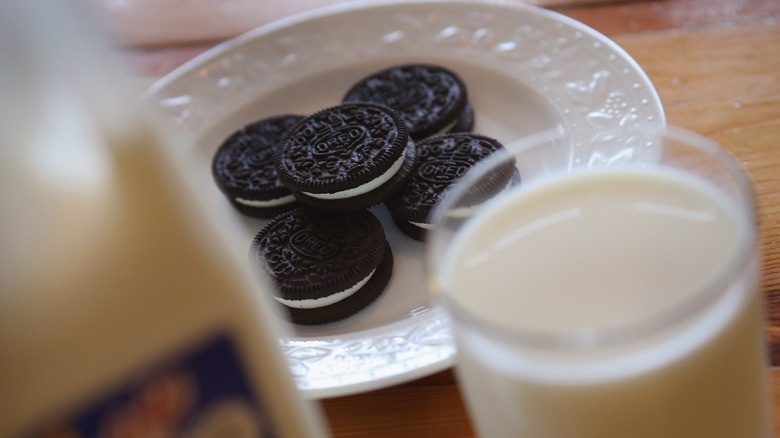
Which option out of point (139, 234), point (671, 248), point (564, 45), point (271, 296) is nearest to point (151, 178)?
point (139, 234)

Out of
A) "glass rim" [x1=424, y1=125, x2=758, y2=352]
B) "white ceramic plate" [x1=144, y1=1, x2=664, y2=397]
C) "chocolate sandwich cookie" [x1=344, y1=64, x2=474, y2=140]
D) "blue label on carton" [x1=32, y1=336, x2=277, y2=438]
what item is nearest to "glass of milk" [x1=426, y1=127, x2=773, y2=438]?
"glass rim" [x1=424, y1=125, x2=758, y2=352]

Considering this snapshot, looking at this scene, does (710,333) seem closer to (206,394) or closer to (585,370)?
(585,370)

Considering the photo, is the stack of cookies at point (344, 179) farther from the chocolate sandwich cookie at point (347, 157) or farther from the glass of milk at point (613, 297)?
the glass of milk at point (613, 297)

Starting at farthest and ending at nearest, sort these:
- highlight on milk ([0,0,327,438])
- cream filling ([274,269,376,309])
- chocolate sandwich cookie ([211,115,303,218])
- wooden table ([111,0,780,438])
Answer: chocolate sandwich cookie ([211,115,303,218]) < cream filling ([274,269,376,309]) < wooden table ([111,0,780,438]) < highlight on milk ([0,0,327,438])

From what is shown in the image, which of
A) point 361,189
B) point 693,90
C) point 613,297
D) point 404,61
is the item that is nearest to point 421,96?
point 404,61

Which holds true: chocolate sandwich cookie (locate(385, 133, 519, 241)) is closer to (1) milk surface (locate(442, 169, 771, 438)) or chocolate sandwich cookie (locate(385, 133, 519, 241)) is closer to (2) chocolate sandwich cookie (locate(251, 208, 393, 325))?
(2) chocolate sandwich cookie (locate(251, 208, 393, 325))

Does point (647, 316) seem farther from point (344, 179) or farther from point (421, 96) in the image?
point (421, 96)
